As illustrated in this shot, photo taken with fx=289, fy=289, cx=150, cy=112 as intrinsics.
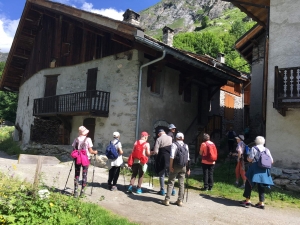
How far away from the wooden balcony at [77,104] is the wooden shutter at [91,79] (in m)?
0.49

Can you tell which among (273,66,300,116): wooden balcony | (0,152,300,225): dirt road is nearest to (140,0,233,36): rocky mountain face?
(273,66,300,116): wooden balcony

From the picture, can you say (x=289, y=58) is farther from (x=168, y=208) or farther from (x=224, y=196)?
(x=168, y=208)

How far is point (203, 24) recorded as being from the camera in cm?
9150

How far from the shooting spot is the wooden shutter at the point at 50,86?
618 inches

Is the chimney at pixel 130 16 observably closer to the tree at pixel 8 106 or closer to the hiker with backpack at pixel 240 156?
the hiker with backpack at pixel 240 156

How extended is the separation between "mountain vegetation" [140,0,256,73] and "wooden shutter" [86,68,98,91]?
19656mm

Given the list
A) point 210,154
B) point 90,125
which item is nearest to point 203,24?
point 90,125

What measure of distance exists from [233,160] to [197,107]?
371cm

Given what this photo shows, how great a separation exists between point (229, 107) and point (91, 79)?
11018 mm

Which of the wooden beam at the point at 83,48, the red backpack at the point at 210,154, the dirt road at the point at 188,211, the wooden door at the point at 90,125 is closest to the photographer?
the dirt road at the point at 188,211

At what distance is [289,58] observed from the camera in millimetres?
9031

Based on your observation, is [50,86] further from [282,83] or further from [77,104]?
[282,83]

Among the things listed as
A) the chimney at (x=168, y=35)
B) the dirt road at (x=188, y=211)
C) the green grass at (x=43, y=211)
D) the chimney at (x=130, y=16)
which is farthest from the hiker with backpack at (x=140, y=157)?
the chimney at (x=168, y=35)

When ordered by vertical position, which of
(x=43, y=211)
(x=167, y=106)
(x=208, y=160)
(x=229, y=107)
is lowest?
(x=43, y=211)
